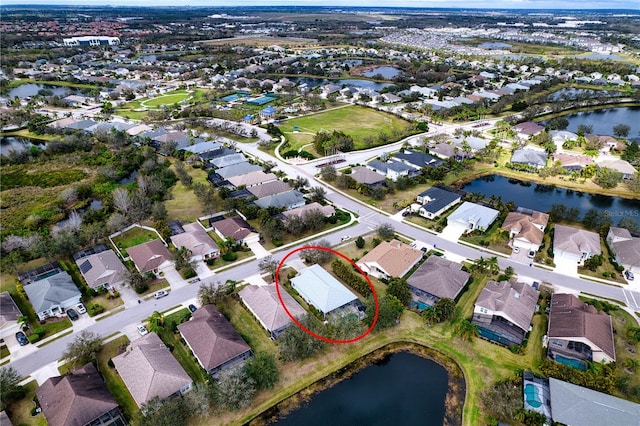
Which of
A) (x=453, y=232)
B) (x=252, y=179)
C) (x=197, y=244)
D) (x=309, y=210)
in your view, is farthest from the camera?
(x=252, y=179)

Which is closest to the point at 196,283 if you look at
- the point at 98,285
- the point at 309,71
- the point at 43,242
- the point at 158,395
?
the point at 98,285

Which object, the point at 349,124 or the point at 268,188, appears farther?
the point at 349,124

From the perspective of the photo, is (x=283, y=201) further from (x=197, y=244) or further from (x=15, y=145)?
(x=15, y=145)

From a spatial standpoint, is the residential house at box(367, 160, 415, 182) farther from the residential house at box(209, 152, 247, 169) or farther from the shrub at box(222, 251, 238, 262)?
the shrub at box(222, 251, 238, 262)

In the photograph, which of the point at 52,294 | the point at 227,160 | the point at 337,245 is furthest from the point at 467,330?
the point at 227,160

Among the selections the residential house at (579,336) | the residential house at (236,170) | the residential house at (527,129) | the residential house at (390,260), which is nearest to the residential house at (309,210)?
the residential house at (390,260)

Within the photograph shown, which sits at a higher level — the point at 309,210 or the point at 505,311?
the point at 505,311

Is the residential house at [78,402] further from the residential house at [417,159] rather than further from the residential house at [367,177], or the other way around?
the residential house at [417,159]
